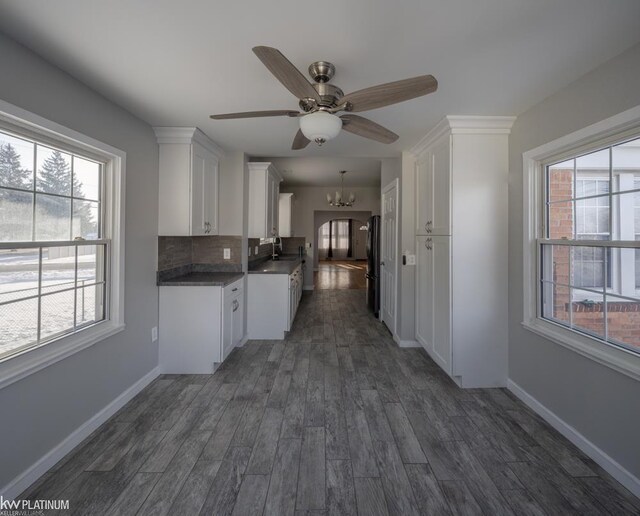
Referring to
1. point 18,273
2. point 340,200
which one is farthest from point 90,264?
point 340,200

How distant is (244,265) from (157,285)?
1.04 meters

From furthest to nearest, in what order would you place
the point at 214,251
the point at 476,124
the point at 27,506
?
the point at 214,251
the point at 476,124
the point at 27,506

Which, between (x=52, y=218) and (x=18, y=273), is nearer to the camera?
(x=18, y=273)

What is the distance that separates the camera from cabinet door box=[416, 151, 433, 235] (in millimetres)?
3082

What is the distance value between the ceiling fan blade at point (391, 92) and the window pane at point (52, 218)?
6.02ft

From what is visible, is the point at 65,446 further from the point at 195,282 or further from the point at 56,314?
the point at 195,282

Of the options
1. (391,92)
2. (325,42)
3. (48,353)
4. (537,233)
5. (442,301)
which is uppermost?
(325,42)

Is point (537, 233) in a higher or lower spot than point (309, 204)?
lower

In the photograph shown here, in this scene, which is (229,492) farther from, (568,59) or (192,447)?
(568,59)

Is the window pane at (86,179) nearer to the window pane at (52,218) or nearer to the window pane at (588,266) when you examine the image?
the window pane at (52,218)

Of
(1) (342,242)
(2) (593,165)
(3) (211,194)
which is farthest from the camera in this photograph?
(1) (342,242)

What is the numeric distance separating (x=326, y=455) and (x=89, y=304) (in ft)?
6.40

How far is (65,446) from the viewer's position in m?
1.85

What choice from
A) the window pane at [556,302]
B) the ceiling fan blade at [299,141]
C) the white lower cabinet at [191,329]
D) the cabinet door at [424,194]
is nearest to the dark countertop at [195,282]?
the white lower cabinet at [191,329]
